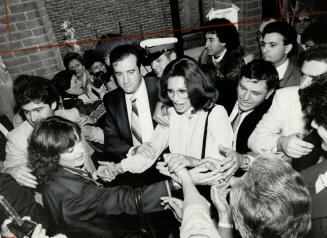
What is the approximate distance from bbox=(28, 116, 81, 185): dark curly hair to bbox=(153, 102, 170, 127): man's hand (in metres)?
0.89

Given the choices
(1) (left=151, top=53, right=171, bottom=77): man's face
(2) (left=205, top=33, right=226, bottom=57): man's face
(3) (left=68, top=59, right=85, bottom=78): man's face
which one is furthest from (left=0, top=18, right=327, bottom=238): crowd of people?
(3) (left=68, top=59, right=85, bottom=78): man's face

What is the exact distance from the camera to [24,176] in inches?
94.8

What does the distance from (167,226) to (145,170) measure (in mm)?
601

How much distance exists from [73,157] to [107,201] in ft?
1.50

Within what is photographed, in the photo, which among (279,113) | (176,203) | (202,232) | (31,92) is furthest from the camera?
(31,92)

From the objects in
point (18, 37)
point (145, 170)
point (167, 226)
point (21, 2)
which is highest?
point (21, 2)

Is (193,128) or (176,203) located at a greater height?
(193,128)

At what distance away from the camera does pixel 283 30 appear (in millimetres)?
3615

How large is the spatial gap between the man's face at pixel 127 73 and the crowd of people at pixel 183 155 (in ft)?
0.04

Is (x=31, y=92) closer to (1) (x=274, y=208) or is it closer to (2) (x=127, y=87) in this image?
(2) (x=127, y=87)

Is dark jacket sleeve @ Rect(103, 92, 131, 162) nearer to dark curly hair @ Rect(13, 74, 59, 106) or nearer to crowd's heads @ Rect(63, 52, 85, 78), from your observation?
dark curly hair @ Rect(13, 74, 59, 106)

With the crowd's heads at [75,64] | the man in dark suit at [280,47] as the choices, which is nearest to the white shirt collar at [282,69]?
the man in dark suit at [280,47]

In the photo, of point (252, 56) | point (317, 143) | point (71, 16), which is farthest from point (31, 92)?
point (71, 16)

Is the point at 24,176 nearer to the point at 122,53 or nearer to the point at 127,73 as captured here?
the point at 127,73
